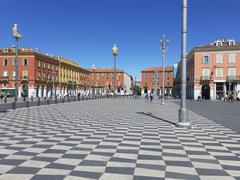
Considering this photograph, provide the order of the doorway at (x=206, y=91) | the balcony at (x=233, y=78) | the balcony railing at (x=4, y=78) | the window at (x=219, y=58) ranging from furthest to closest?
the balcony railing at (x=4, y=78) → the doorway at (x=206, y=91) → the window at (x=219, y=58) → the balcony at (x=233, y=78)

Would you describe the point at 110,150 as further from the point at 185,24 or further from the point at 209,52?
the point at 209,52

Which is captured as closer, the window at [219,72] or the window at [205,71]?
the window at [219,72]

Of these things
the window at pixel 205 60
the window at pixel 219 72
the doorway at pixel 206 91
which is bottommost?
the doorway at pixel 206 91

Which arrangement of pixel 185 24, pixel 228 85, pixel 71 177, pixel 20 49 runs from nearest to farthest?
1. pixel 71 177
2. pixel 185 24
3. pixel 228 85
4. pixel 20 49

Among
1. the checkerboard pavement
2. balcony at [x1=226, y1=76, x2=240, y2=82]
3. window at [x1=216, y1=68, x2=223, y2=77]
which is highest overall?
window at [x1=216, y1=68, x2=223, y2=77]

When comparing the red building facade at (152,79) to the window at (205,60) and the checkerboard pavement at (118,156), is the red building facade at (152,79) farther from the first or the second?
the checkerboard pavement at (118,156)

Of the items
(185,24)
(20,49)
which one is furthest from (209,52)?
(185,24)

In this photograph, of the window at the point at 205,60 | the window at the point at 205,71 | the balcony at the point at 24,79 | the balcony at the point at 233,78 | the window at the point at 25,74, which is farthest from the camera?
the window at the point at 25,74

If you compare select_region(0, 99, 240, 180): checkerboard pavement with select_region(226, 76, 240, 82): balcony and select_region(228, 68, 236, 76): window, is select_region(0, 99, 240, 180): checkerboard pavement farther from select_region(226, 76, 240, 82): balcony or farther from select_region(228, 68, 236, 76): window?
select_region(228, 68, 236, 76): window

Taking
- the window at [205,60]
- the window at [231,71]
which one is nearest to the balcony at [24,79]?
the window at [205,60]

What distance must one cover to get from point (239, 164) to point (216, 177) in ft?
4.47

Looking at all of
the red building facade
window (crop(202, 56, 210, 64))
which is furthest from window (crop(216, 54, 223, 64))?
the red building facade

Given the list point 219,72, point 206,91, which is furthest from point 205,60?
point 206,91

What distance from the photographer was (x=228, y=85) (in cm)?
6175
